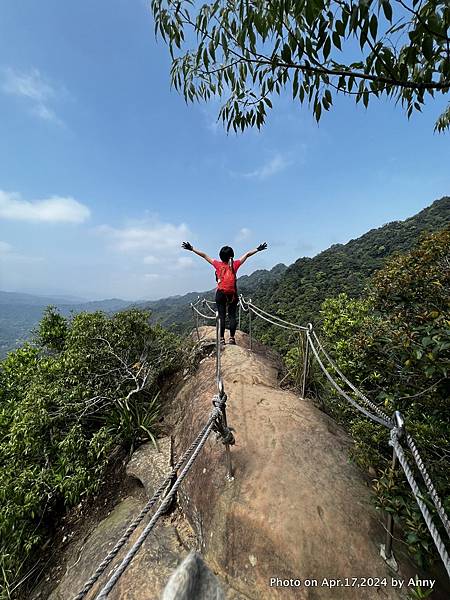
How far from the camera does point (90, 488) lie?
4188 mm

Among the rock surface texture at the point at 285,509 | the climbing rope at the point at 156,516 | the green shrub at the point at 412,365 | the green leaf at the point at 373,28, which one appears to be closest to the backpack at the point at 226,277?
the rock surface texture at the point at 285,509

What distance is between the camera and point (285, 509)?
2551mm

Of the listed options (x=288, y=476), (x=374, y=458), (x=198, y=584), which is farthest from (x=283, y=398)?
(x=198, y=584)

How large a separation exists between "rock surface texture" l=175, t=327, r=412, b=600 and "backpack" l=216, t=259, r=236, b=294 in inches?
95.5

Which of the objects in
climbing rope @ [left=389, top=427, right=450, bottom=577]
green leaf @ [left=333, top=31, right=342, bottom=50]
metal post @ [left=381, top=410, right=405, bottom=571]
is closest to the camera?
climbing rope @ [left=389, top=427, right=450, bottom=577]

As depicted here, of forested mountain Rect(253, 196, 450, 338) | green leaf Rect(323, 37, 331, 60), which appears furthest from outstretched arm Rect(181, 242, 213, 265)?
forested mountain Rect(253, 196, 450, 338)

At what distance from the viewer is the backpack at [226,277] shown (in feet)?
18.9

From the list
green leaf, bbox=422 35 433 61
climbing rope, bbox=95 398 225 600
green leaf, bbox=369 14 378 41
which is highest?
green leaf, bbox=369 14 378 41

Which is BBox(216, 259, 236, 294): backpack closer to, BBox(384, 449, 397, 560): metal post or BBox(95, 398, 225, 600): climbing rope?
BBox(95, 398, 225, 600): climbing rope

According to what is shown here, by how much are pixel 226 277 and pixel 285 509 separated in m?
3.94

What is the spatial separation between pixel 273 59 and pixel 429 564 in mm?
3501

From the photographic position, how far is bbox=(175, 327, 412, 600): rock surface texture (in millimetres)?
2242

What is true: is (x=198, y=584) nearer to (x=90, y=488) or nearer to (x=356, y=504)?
(x=356, y=504)

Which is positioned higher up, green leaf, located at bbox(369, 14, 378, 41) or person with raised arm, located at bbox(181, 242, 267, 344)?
green leaf, located at bbox(369, 14, 378, 41)
